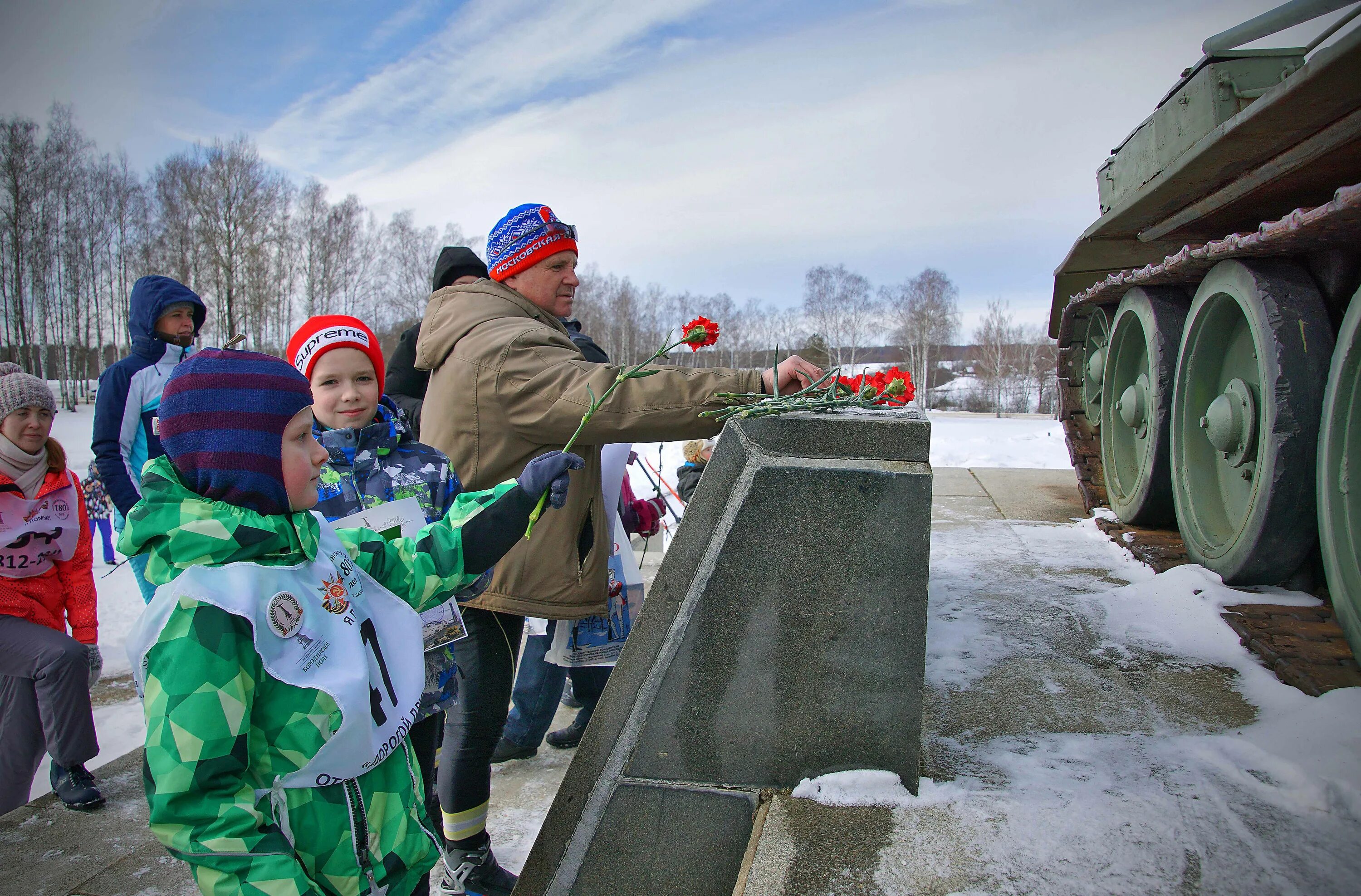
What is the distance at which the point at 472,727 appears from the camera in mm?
2314

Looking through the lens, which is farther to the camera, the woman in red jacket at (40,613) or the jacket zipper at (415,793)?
the woman in red jacket at (40,613)

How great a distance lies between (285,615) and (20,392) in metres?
2.69

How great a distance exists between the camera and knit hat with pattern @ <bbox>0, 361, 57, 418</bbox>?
123 inches

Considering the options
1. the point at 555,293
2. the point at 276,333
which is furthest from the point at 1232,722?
the point at 276,333

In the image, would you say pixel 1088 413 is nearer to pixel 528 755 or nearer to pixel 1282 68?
pixel 1282 68

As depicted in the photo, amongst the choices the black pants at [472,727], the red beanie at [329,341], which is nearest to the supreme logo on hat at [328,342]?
the red beanie at [329,341]

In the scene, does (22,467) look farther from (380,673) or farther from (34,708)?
(380,673)

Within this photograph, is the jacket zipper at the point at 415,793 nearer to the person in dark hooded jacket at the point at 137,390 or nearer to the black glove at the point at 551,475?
the black glove at the point at 551,475

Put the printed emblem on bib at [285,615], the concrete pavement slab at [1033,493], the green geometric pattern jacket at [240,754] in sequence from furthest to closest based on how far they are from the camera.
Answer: the concrete pavement slab at [1033,493]
the printed emblem on bib at [285,615]
the green geometric pattern jacket at [240,754]

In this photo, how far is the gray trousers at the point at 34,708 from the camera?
2.95 meters

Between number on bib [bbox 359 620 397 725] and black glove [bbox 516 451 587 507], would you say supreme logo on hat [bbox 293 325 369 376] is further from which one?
number on bib [bbox 359 620 397 725]

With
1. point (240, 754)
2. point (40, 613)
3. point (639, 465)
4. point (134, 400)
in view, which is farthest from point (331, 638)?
point (639, 465)

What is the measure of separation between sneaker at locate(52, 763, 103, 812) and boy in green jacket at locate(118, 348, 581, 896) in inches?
85.9

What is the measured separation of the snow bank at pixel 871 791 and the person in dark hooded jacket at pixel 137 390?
2.96 m
